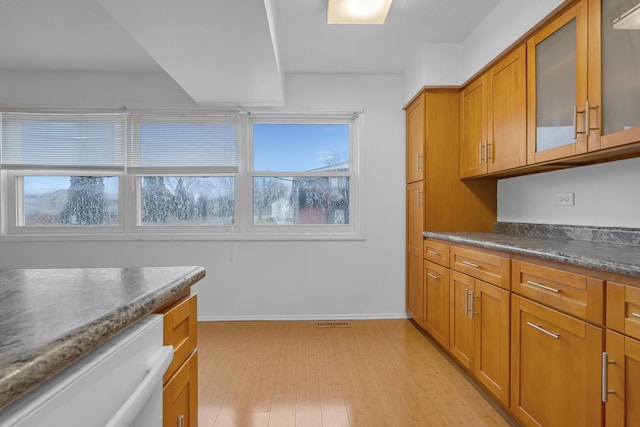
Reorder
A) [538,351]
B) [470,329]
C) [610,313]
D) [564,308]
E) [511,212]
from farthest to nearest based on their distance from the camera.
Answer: [511,212] < [470,329] < [538,351] < [564,308] < [610,313]

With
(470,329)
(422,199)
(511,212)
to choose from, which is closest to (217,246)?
(422,199)

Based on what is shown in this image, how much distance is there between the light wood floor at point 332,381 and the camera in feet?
6.02

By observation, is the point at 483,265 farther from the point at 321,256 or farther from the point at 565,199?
the point at 321,256

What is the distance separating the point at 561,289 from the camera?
1384mm

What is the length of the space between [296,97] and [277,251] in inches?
63.1

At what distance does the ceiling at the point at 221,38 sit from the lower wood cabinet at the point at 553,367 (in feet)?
6.85

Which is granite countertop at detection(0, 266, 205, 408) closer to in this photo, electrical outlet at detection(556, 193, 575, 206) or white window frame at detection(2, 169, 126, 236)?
electrical outlet at detection(556, 193, 575, 206)

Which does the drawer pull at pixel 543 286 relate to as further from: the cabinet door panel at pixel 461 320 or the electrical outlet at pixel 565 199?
the electrical outlet at pixel 565 199

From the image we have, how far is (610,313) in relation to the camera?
3.83 ft

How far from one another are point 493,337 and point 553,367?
1.49 feet

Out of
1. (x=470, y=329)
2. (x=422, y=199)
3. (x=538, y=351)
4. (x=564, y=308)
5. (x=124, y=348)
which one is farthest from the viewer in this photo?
(x=422, y=199)

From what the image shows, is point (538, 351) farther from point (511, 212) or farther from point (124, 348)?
point (124, 348)

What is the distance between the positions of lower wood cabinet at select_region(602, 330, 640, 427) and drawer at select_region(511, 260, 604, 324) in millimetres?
101

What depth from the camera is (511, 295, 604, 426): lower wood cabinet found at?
4.05ft
